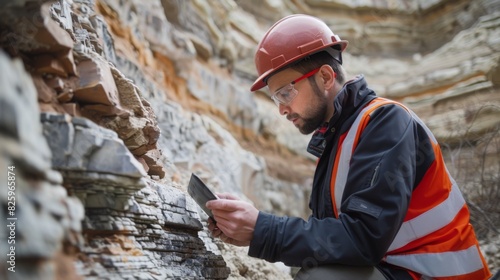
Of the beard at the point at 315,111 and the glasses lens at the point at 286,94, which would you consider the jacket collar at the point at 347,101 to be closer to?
the beard at the point at 315,111

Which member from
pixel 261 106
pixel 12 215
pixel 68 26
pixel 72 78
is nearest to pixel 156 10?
pixel 261 106

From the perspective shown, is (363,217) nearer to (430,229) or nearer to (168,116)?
(430,229)

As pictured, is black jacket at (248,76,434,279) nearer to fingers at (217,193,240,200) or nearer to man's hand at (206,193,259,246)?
man's hand at (206,193,259,246)

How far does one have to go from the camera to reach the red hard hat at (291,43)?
283 centimetres

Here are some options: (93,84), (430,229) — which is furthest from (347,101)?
(93,84)

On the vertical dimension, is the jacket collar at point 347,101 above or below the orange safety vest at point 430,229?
above

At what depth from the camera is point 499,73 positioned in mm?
7652

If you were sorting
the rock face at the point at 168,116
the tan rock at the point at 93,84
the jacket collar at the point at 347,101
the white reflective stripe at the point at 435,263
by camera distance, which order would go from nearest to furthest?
the rock face at the point at 168,116 < the tan rock at the point at 93,84 < the white reflective stripe at the point at 435,263 < the jacket collar at the point at 347,101

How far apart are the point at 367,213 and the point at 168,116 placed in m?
4.31

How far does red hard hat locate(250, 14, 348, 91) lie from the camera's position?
283 cm

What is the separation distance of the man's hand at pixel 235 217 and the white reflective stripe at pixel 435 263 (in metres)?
0.77

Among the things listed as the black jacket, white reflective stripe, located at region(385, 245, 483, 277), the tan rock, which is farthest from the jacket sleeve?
the tan rock

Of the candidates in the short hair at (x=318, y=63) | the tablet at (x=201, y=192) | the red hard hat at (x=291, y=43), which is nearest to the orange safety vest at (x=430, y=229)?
the short hair at (x=318, y=63)

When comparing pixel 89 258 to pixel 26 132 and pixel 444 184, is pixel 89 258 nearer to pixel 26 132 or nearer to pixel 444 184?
pixel 26 132
